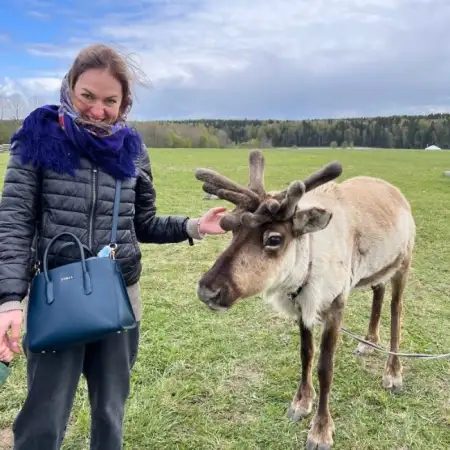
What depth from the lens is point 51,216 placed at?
2.54m

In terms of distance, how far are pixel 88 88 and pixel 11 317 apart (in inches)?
48.4

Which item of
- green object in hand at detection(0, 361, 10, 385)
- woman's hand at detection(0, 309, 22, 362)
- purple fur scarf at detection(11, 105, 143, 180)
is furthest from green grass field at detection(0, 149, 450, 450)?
purple fur scarf at detection(11, 105, 143, 180)

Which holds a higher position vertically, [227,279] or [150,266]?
[227,279]

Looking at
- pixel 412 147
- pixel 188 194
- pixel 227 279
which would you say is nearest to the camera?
pixel 227 279

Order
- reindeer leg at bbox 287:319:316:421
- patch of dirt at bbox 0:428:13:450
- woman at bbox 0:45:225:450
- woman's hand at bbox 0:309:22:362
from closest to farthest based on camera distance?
woman's hand at bbox 0:309:22:362 → woman at bbox 0:45:225:450 → patch of dirt at bbox 0:428:13:450 → reindeer leg at bbox 287:319:316:421

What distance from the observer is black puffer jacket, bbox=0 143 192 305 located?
2.40m

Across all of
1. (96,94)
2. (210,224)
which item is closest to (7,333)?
(96,94)

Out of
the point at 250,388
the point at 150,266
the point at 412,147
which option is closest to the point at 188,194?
the point at 150,266

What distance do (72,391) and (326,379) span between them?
2309 millimetres

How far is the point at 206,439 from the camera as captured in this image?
401 cm

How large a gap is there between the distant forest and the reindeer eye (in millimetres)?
76920

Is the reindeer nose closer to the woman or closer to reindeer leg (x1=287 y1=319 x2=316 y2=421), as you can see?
the woman

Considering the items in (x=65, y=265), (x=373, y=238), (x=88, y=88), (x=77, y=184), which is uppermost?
(x=88, y=88)

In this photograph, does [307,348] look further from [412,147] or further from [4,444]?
[412,147]
